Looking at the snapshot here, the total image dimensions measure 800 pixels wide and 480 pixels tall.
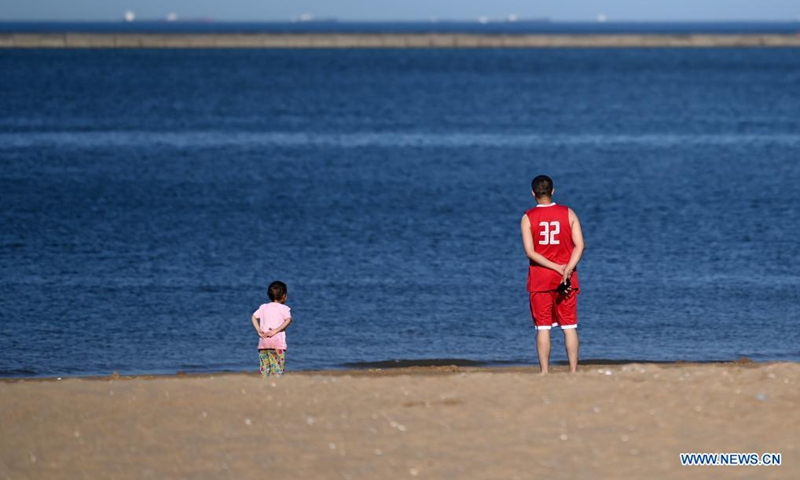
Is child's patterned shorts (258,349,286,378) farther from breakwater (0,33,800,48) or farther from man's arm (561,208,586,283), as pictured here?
breakwater (0,33,800,48)

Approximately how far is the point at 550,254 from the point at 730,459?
9.07ft

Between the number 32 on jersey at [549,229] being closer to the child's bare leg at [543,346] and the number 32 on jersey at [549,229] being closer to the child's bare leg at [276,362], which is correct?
the child's bare leg at [543,346]

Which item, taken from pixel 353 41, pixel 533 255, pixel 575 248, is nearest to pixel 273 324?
pixel 533 255

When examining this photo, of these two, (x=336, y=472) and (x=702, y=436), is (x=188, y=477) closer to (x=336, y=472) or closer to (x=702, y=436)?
(x=336, y=472)

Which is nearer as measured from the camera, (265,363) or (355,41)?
(265,363)

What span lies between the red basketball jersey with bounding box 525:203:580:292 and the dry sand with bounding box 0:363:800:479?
0.80 m

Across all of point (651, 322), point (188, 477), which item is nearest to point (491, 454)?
point (188, 477)

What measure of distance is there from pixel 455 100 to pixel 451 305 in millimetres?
57886

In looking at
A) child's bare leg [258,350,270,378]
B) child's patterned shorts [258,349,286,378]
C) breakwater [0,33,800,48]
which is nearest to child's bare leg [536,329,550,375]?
child's patterned shorts [258,349,286,378]

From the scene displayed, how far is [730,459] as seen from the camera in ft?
25.6

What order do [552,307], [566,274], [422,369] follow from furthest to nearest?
[422,369]
[552,307]
[566,274]

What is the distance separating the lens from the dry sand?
A: 7.75 m

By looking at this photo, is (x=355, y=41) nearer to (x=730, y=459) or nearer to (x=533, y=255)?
(x=533, y=255)

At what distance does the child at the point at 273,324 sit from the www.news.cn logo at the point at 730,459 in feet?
12.7
